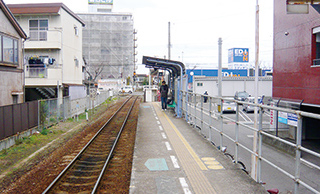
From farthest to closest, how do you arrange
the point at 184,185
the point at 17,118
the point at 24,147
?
the point at 17,118 < the point at 24,147 < the point at 184,185

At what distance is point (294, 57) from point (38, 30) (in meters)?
18.5

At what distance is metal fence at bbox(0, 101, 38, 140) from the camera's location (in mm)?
10805

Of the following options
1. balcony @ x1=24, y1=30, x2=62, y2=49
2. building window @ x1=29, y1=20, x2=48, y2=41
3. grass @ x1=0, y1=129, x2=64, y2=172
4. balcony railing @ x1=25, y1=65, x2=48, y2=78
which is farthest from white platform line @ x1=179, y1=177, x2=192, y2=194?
building window @ x1=29, y1=20, x2=48, y2=41

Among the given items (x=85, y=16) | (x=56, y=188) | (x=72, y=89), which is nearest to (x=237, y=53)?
(x=85, y=16)

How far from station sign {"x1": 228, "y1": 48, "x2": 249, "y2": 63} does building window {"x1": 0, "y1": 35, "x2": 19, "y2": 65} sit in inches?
1799

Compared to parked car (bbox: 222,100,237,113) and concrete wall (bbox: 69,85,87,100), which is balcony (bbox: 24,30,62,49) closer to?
concrete wall (bbox: 69,85,87,100)

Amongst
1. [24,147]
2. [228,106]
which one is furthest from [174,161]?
[24,147]

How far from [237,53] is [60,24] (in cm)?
4079

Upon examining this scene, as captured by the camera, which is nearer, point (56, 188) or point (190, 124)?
point (56, 188)

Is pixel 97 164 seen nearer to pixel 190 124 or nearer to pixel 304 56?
pixel 190 124

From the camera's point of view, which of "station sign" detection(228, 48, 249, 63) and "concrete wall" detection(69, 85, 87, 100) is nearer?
"concrete wall" detection(69, 85, 87, 100)

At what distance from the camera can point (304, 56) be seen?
12.3 m

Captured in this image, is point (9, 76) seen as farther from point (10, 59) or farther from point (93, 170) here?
point (93, 170)

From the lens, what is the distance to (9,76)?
14.5 meters
